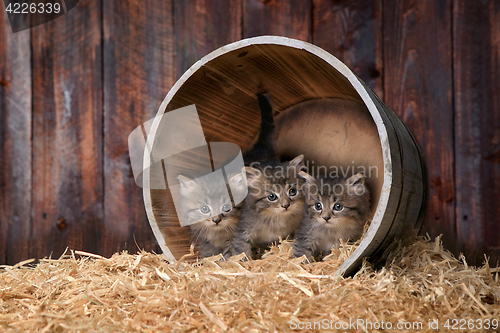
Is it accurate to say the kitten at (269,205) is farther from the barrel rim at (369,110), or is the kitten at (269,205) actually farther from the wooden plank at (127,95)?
the wooden plank at (127,95)

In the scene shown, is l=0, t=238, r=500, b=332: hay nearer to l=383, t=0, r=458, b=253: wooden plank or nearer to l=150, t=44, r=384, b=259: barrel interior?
l=150, t=44, r=384, b=259: barrel interior

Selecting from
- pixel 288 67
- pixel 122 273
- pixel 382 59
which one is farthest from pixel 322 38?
pixel 122 273

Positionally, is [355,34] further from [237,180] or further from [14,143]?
[14,143]

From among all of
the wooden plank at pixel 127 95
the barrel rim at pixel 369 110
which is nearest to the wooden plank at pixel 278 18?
the wooden plank at pixel 127 95

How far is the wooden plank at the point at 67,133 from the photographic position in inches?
130

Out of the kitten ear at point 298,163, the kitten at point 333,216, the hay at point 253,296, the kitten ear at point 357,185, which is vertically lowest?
the hay at point 253,296

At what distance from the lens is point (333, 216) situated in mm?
2355

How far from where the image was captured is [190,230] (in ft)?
8.45

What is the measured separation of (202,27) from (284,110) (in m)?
0.90

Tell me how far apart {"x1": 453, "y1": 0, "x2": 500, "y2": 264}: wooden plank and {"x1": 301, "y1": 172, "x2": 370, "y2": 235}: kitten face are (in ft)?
2.79

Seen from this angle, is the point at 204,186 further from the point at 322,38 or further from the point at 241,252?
the point at 322,38

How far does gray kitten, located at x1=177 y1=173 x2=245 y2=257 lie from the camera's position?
8.18 feet

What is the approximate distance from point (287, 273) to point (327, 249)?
63 centimetres

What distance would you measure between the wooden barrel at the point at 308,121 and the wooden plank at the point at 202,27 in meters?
0.66
